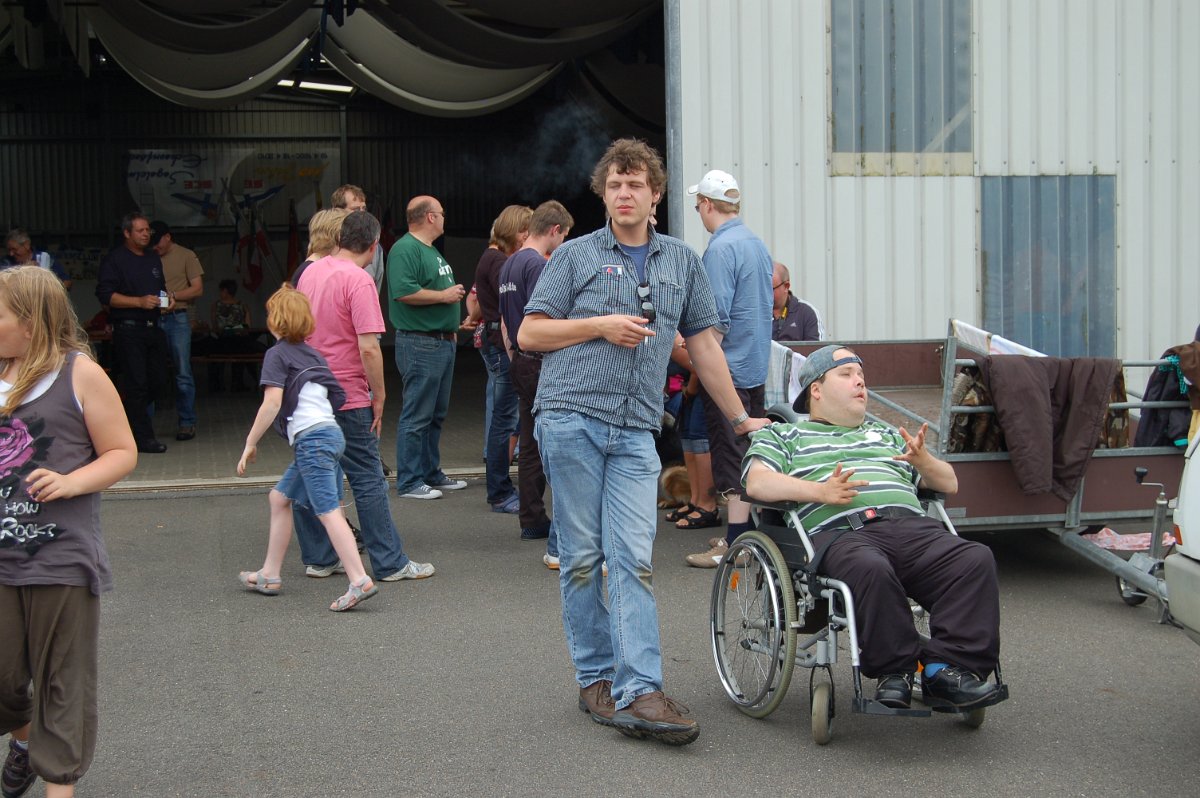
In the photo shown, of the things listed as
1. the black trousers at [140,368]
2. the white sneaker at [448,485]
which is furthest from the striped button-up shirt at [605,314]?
the black trousers at [140,368]

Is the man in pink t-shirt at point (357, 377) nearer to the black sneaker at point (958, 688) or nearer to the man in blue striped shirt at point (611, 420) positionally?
the man in blue striped shirt at point (611, 420)

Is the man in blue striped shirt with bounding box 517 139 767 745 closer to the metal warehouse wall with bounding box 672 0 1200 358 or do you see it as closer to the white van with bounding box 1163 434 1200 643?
the white van with bounding box 1163 434 1200 643

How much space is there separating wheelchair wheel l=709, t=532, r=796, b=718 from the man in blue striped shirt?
1.13ft

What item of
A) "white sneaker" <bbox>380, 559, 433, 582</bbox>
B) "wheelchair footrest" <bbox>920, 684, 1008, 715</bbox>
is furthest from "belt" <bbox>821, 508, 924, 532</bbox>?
"white sneaker" <bbox>380, 559, 433, 582</bbox>

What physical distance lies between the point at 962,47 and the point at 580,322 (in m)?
6.28

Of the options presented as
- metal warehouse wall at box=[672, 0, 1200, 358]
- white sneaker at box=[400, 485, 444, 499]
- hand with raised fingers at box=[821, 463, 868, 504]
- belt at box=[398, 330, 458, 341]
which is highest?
metal warehouse wall at box=[672, 0, 1200, 358]

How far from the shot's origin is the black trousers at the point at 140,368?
11.1 meters

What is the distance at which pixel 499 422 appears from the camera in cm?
840

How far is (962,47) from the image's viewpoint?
9.54 meters

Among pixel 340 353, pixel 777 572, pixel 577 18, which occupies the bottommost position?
pixel 777 572

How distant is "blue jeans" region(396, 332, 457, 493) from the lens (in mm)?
8602

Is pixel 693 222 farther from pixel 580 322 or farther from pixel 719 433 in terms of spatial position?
pixel 580 322

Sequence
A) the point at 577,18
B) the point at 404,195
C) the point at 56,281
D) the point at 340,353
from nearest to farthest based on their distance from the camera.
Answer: the point at 56,281
the point at 340,353
the point at 577,18
the point at 404,195

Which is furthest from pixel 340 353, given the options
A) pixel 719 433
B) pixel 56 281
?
pixel 56 281
